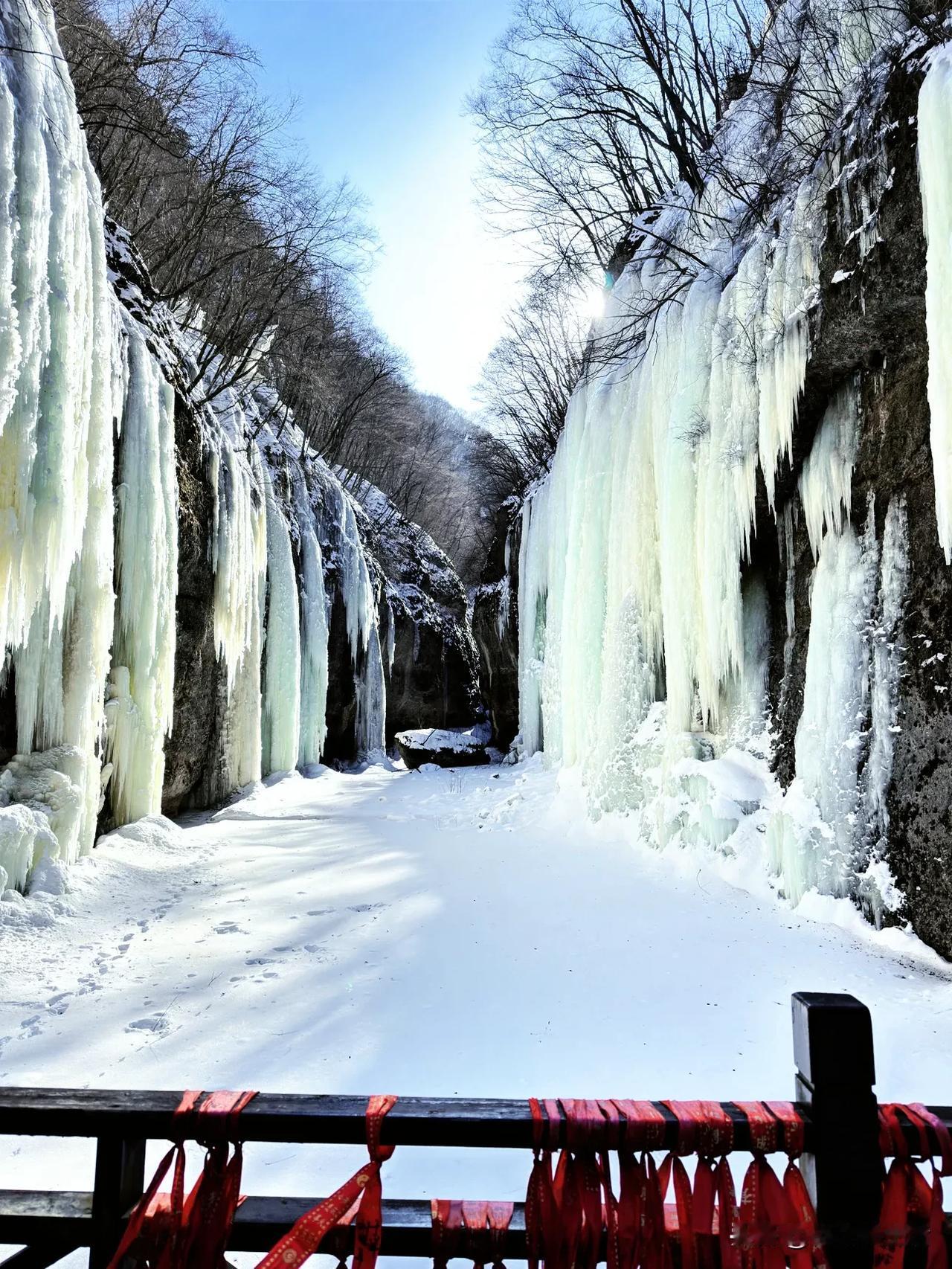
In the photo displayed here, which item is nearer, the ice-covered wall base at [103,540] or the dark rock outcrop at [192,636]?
the ice-covered wall base at [103,540]

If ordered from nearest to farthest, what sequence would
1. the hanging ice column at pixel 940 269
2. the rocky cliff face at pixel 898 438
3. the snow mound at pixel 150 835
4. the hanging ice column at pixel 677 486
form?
the hanging ice column at pixel 940 269, the rocky cliff face at pixel 898 438, the hanging ice column at pixel 677 486, the snow mound at pixel 150 835

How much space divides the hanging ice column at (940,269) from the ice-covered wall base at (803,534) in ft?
0.04

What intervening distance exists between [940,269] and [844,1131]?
3.46m

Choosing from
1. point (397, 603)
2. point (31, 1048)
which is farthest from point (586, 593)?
point (397, 603)

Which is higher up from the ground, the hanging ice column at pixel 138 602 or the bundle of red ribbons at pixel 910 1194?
the hanging ice column at pixel 138 602

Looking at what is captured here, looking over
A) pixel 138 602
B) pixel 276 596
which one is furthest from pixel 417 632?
pixel 138 602

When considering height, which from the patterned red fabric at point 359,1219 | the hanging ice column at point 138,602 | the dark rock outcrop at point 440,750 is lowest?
the dark rock outcrop at point 440,750

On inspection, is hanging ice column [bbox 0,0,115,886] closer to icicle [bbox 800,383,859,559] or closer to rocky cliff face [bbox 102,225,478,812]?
rocky cliff face [bbox 102,225,478,812]

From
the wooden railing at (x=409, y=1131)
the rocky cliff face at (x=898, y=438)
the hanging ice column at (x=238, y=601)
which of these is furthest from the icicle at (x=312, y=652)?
the wooden railing at (x=409, y=1131)

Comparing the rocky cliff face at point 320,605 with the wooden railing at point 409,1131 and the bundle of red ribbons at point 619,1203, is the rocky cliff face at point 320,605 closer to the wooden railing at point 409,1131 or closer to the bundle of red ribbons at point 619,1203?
the wooden railing at point 409,1131

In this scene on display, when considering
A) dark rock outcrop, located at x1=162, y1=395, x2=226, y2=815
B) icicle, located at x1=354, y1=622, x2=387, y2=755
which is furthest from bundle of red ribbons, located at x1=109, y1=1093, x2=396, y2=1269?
icicle, located at x1=354, y1=622, x2=387, y2=755

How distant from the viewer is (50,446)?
167 inches

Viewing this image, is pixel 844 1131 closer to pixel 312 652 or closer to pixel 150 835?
pixel 150 835

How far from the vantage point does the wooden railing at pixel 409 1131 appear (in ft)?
3.09
